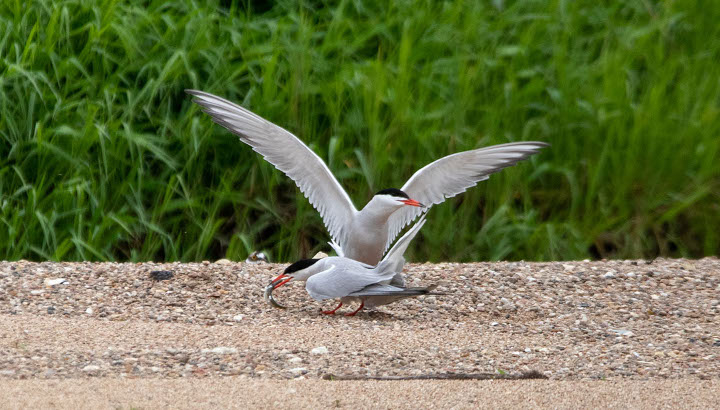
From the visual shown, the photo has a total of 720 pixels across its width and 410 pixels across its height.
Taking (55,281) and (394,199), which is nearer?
(394,199)

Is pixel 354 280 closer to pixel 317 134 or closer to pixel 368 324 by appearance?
pixel 368 324

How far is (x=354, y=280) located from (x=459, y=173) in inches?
34.4

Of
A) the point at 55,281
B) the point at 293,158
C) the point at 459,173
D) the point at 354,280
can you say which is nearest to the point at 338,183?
the point at 293,158

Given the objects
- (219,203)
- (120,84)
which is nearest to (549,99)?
(219,203)

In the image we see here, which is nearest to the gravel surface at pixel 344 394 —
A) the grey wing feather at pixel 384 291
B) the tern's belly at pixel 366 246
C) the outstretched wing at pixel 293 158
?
the grey wing feather at pixel 384 291

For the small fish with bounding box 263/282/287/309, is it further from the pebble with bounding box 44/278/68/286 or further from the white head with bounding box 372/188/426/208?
the pebble with bounding box 44/278/68/286

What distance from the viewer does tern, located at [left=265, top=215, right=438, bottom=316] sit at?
3.53 meters

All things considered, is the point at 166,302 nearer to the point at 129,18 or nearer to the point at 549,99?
the point at 129,18

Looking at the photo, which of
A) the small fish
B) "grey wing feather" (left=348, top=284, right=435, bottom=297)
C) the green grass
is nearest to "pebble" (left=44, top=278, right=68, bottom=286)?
the green grass

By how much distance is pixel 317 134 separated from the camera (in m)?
5.24

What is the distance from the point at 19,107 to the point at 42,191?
498 mm

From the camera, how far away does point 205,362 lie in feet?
9.50

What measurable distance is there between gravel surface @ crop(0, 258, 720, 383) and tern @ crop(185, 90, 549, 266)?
0.25 meters

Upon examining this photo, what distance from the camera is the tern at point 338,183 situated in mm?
3982
